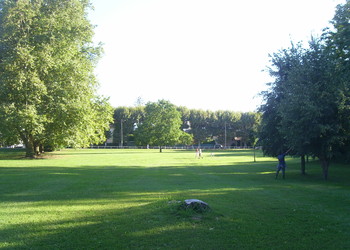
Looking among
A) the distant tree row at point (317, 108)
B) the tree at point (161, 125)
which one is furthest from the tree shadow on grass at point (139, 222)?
the tree at point (161, 125)

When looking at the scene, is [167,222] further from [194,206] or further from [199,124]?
[199,124]

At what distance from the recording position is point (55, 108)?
109 ft

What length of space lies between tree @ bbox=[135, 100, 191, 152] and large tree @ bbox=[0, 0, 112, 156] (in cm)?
4192

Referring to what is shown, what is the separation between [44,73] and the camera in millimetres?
33969

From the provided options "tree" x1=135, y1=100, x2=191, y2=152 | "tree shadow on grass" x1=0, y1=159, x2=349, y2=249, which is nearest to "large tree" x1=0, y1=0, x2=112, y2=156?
"tree shadow on grass" x1=0, y1=159, x2=349, y2=249

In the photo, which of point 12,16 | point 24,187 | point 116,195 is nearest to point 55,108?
point 12,16

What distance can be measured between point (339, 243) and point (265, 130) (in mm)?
16301

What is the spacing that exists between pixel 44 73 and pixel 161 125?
4766 centimetres

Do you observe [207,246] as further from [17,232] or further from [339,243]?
[17,232]

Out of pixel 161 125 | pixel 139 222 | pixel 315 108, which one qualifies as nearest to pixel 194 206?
pixel 139 222

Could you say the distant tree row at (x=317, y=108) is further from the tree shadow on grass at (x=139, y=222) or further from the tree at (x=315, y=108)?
the tree shadow on grass at (x=139, y=222)

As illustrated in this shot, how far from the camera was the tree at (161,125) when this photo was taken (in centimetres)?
7944

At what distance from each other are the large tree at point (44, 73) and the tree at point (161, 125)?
4192 cm

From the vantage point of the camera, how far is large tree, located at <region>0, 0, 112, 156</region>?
31469 millimetres
